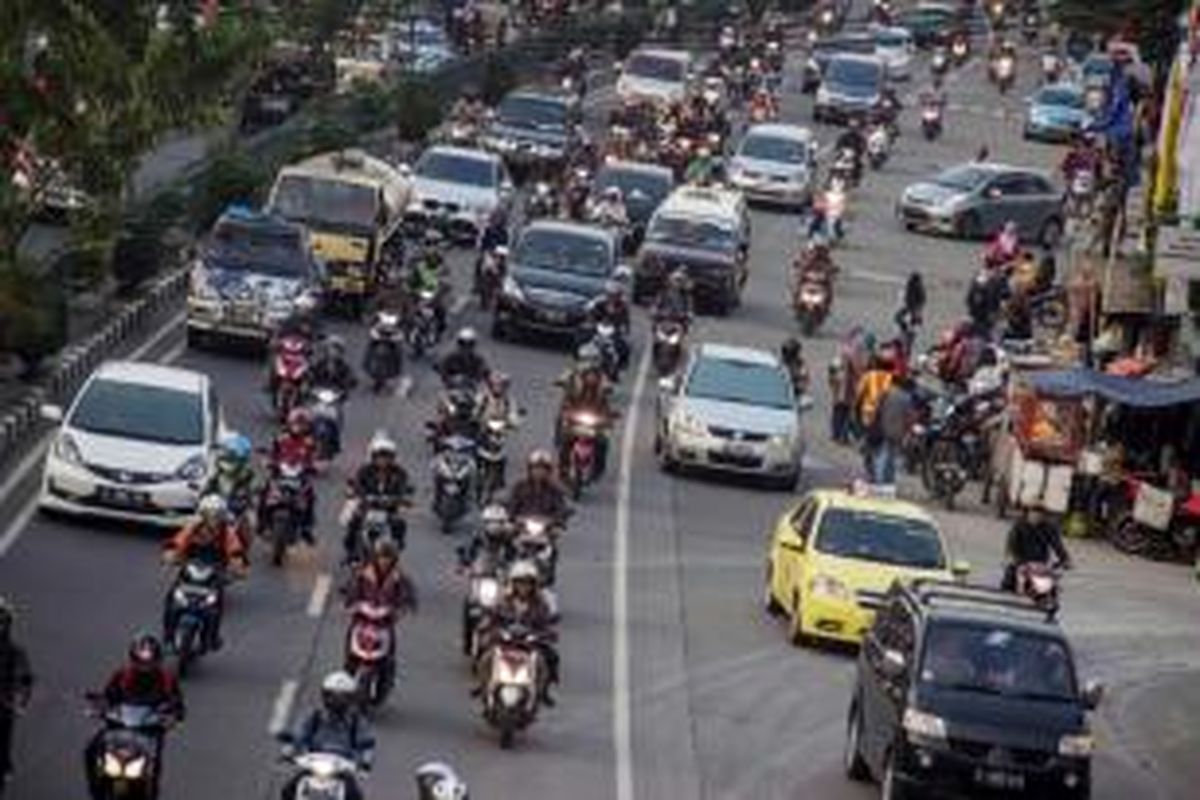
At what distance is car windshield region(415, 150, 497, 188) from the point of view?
56812 mm

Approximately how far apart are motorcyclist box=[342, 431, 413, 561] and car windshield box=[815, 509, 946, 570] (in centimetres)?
380

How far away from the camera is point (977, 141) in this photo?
86.3 meters

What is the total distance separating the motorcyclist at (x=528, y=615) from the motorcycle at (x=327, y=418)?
884 cm

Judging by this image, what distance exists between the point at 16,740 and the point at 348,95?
1907 inches

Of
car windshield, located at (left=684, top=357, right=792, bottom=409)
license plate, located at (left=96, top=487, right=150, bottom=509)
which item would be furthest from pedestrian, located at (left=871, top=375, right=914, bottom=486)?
license plate, located at (left=96, top=487, right=150, bottom=509)

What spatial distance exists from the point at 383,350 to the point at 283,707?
17.2 meters

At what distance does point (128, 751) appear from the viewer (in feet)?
71.4

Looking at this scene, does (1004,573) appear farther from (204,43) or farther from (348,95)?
(348,95)

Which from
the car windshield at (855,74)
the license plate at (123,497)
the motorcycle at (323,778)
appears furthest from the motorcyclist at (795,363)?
the car windshield at (855,74)

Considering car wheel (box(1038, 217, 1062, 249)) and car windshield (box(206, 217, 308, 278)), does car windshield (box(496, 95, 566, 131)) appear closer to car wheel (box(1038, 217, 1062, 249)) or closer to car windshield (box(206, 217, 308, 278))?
car wheel (box(1038, 217, 1062, 249))

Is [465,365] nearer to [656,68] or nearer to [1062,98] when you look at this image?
[656,68]

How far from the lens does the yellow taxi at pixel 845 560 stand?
31.1 metres

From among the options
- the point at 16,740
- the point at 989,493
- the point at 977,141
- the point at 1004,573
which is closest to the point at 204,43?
the point at 989,493

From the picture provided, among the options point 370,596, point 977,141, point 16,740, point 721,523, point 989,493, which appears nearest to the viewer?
point 16,740
